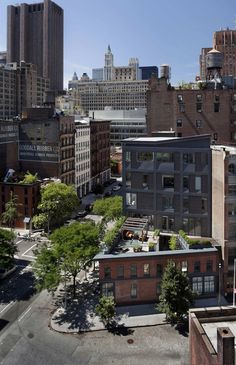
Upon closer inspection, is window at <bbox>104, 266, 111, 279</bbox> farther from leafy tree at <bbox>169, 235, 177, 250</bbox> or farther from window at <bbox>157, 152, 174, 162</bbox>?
window at <bbox>157, 152, 174, 162</bbox>

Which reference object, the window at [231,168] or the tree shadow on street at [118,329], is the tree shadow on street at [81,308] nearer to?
the tree shadow on street at [118,329]

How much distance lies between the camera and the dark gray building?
Answer: 2277 inches

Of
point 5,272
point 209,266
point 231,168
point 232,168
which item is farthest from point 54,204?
point 232,168

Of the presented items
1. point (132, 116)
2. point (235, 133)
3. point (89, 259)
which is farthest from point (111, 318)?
point (132, 116)

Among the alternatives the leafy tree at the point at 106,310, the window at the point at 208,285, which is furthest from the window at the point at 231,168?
the leafy tree at the point at 106,310

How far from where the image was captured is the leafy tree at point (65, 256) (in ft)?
160

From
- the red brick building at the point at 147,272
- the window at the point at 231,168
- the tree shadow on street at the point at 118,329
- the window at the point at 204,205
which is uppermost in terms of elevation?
the window at the point at 231,168

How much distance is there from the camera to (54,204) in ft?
261

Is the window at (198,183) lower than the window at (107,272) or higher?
higher

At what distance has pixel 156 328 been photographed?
152ft

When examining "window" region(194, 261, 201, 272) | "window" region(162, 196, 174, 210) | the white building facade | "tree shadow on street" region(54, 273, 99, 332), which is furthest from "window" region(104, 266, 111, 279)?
the white building facade

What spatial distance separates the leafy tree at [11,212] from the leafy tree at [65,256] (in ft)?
85.0

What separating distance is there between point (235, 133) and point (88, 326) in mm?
55888

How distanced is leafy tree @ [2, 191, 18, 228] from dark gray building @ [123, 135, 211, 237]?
2651 cm
